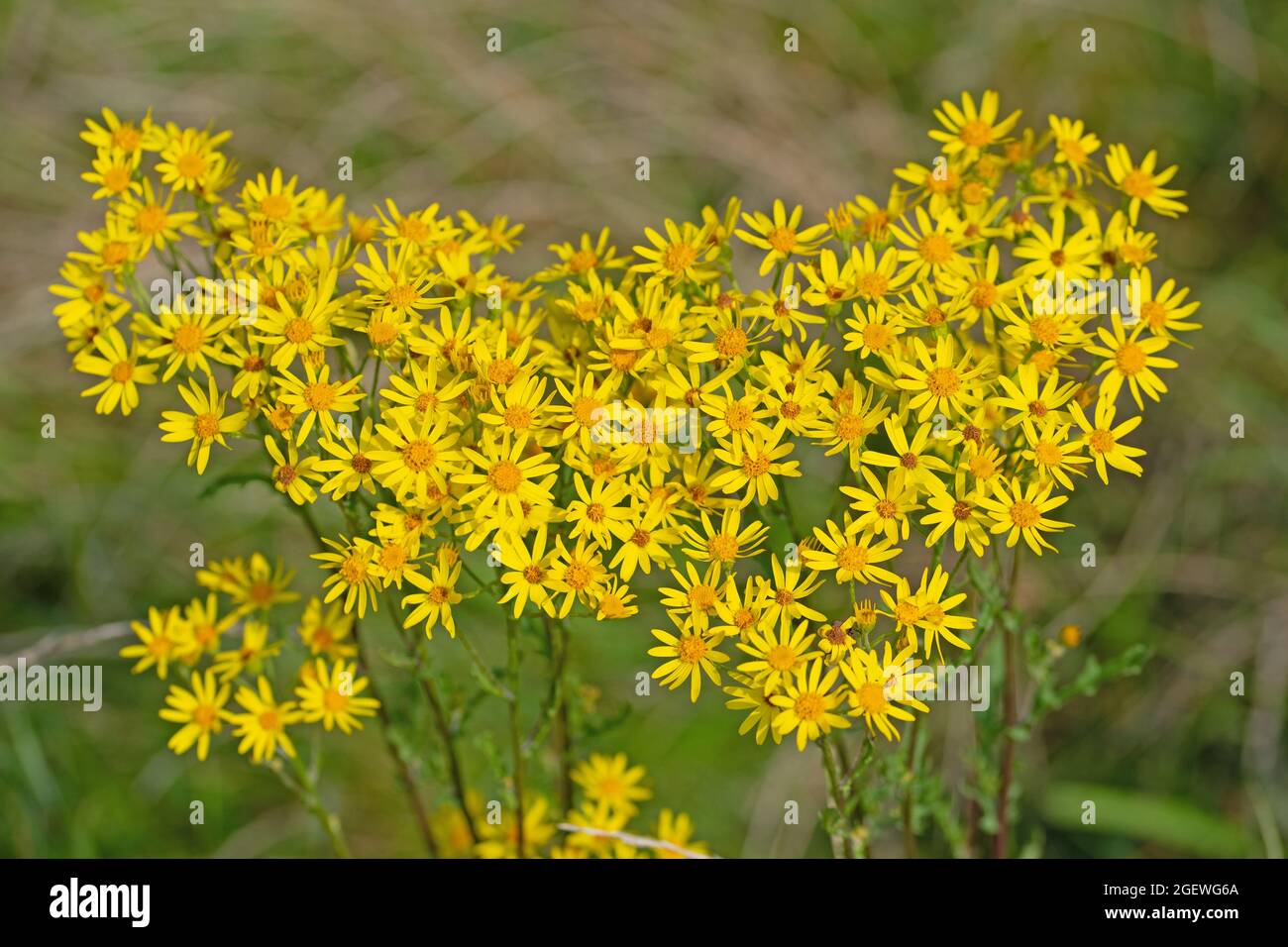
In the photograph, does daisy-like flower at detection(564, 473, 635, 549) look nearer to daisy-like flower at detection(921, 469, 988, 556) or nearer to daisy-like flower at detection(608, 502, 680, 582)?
daisy-like flower at detection(608, 502, 680, 582)

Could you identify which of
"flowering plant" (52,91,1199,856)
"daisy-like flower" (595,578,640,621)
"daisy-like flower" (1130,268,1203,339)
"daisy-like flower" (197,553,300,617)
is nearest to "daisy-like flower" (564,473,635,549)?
"flowering plant" (52,91,1199,856)

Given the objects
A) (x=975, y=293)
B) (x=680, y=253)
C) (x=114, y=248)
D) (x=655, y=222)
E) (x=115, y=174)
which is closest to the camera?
(x=975, y=293)

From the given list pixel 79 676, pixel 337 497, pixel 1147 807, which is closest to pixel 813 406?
pixel 337 497

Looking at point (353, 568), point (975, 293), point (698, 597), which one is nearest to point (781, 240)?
point (975, 293)

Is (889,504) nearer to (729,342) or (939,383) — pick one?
(939,383)

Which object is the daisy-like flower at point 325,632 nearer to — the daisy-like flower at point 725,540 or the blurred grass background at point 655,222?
the daisy-like flower at point 725,540

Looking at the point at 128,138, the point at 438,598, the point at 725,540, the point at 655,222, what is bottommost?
the point at 438,598

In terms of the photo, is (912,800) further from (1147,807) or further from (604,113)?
(604,113)

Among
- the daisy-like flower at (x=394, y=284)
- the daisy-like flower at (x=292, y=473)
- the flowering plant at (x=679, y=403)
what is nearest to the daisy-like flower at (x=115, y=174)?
the flowering plant at (x=679, y=403)
